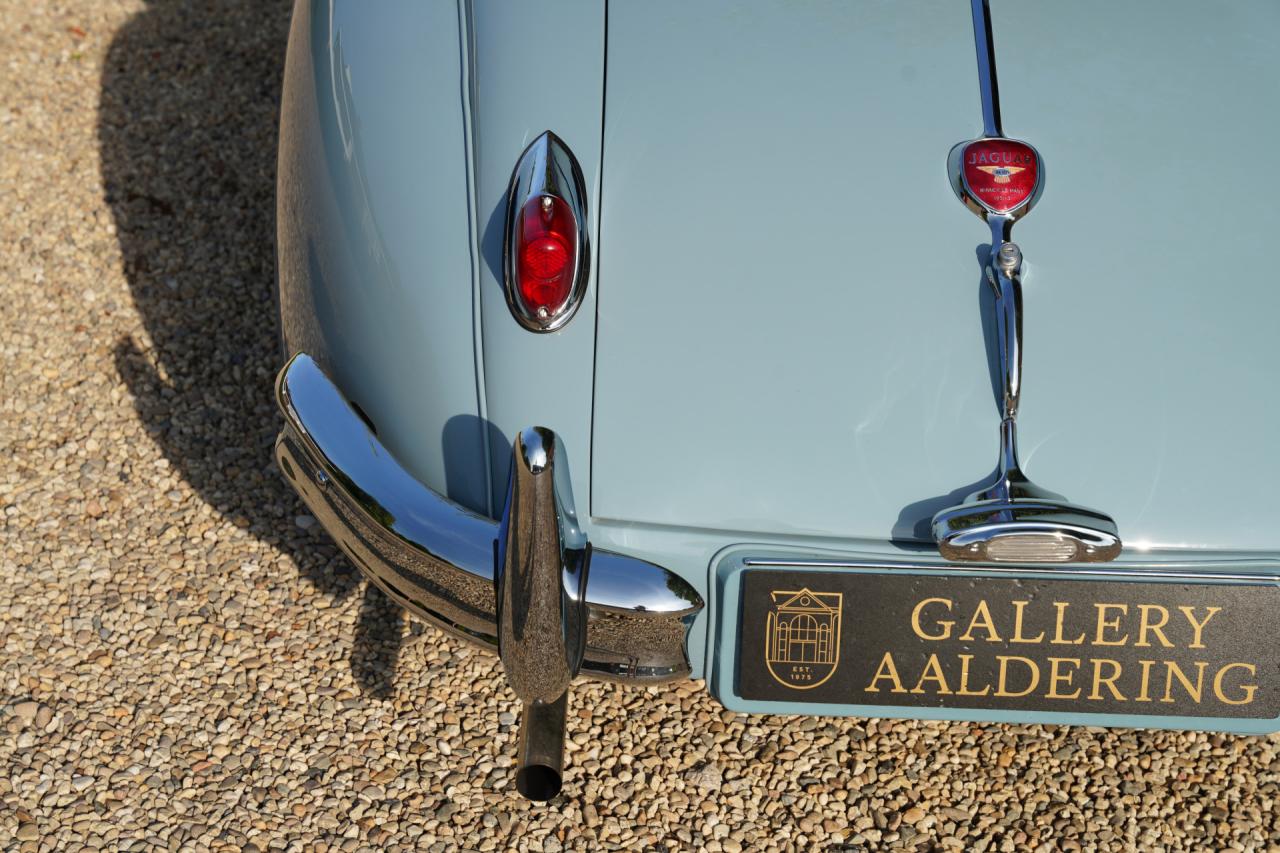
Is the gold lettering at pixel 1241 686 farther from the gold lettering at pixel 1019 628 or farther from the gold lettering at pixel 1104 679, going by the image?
the gold lettering at pixel 1019 628

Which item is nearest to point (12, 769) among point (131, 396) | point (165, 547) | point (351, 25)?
point (165, 547)

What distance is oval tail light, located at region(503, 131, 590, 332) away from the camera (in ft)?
5.88

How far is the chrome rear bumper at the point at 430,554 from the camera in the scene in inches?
68.7

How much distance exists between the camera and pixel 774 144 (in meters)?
1.90

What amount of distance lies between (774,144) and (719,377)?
1.27 ft

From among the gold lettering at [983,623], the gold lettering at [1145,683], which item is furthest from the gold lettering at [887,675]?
the gold lettering at [1145,683]

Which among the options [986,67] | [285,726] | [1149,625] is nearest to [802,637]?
[1149,625]

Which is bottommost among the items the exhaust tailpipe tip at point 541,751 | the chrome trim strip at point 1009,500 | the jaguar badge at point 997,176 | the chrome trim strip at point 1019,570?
the exhaust tailpipe tip at point 541,751

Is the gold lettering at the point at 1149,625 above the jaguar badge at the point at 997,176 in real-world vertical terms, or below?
below

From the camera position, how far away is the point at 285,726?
237 centimetres

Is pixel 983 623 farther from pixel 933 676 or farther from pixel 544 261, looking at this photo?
pixel 544 261

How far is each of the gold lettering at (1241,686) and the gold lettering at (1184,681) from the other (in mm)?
21

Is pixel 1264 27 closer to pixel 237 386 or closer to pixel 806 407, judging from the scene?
pixel 806 407

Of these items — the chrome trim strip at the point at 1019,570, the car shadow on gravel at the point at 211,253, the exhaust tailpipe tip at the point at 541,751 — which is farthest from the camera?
the car shadow on gravel at the point at 211,253
